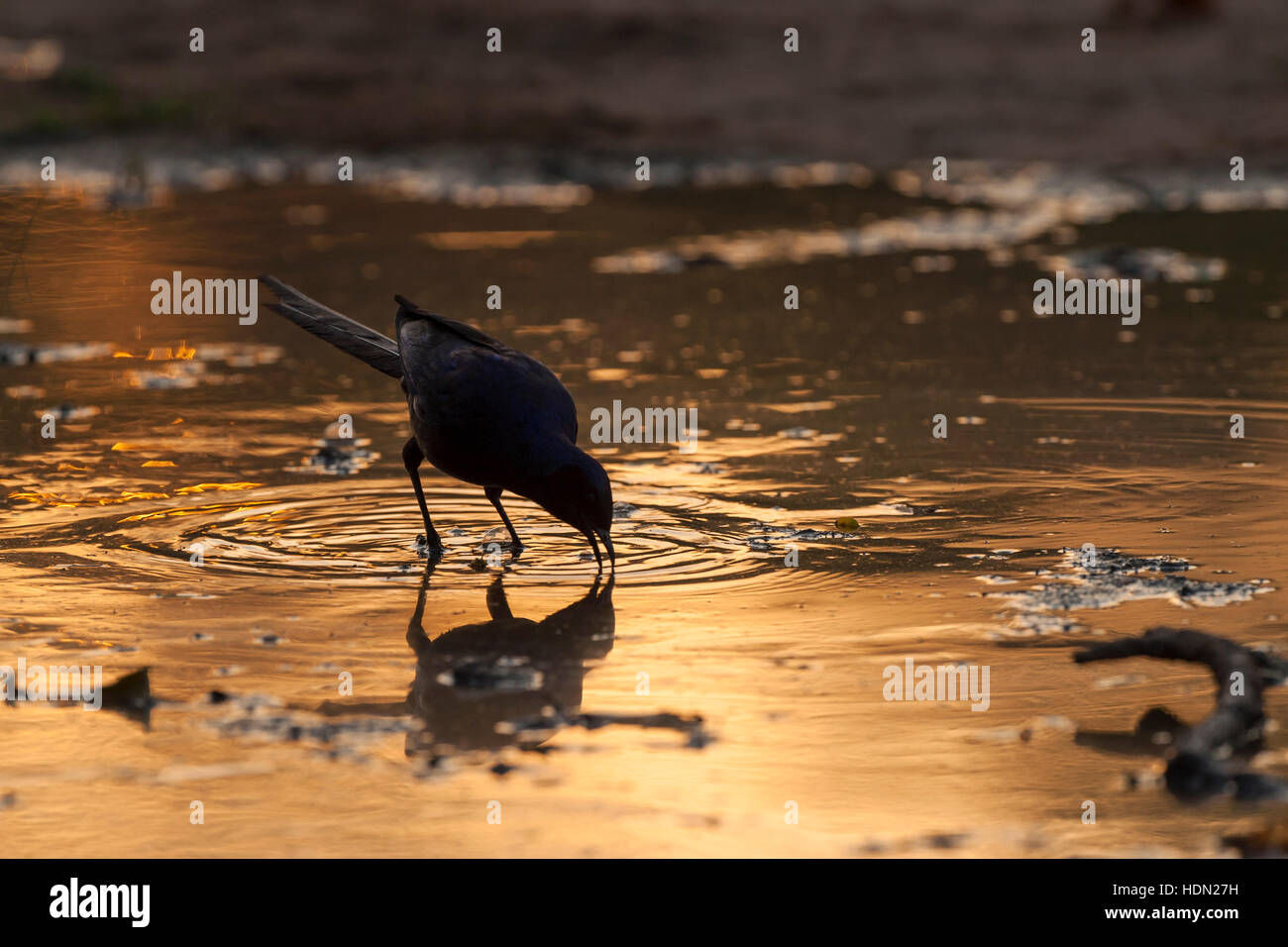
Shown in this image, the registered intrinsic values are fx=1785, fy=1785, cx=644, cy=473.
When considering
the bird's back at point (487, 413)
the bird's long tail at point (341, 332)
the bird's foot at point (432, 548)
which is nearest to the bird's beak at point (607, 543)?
the bird's back at point (487, 413)

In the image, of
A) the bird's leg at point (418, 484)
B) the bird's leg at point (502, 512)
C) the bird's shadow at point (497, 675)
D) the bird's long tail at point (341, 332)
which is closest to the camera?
the bird's shadow at point (497, 675)

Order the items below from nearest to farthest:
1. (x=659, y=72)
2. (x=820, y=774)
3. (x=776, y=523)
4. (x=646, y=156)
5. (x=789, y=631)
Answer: (x=820, y=774) → (x=789, y=631) → (x=776, y=523) → (x=646, y=156) → (x=659, y=72)

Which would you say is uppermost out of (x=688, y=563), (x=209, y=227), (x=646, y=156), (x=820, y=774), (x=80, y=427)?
(x=646, y=156)

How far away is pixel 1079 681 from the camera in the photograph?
493 centimetres

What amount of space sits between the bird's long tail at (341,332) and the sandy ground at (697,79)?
41.8 ft

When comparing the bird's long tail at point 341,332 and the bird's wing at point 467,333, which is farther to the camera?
the bird's long tail at point 341,332

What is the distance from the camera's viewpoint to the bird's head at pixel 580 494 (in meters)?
5.86

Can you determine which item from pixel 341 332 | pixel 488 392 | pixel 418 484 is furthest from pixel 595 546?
pixel 341 332

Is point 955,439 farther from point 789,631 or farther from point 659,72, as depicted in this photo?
point 659,72

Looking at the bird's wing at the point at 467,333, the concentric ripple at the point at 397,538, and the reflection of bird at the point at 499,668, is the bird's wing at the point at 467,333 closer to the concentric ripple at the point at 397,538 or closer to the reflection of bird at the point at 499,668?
the concentric ripple at the point at 397,538

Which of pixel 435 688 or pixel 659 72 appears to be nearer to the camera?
pixel 435 688

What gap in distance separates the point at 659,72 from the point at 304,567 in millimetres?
16747

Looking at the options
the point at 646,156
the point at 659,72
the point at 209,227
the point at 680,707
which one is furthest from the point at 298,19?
the point at 680,707

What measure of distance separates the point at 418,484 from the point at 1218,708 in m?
3.21
